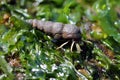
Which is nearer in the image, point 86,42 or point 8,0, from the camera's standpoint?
point 86,42

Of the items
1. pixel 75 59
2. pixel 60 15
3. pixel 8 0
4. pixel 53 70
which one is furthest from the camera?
pixel 8 0

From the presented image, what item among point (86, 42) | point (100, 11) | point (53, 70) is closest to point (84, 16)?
point (100, 11)

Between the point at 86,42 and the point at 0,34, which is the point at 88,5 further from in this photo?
the point at 0,34

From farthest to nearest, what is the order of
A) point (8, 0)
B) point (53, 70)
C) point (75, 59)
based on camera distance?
1. point (8, 0)
2. point (75, 59)
3. point (53, 70)

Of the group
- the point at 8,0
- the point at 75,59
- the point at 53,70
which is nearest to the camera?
the point at 53,70

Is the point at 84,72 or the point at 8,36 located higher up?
the point at 8,36

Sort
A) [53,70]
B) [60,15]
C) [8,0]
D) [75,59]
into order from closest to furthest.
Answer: [53,70], [75,59], [60,15], [8,0]

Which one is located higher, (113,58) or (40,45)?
(40,45)

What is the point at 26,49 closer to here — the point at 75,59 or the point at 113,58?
the point at 75,59

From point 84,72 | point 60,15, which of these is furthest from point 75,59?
point 60,15
